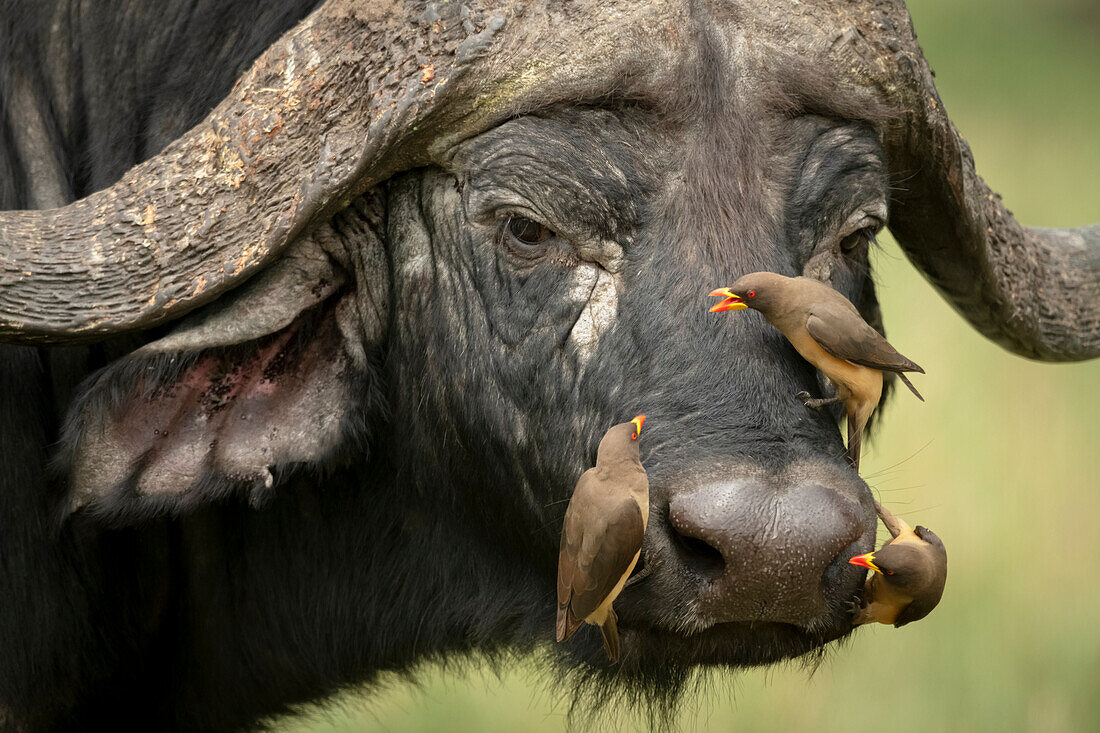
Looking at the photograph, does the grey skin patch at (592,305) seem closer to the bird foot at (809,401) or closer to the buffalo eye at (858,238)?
the bird foot at (809,401)

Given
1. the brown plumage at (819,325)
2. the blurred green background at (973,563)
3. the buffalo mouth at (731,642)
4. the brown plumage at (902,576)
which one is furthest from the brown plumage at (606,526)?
the blurred green background at (973,563)

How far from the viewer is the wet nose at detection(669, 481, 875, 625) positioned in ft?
7.82

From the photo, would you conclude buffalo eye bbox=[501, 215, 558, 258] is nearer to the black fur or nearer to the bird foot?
the black fur

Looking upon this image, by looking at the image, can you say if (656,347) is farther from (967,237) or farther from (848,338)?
(967,237)

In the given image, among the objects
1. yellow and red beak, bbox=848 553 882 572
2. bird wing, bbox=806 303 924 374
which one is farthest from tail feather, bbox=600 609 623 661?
bird wing, bbox=806 303 924 374

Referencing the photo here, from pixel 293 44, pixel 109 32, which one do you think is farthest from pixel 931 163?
pixel 109 32

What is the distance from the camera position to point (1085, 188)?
10.9m

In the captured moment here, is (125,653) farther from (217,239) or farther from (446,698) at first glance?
(446,698)

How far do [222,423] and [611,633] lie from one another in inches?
42.5

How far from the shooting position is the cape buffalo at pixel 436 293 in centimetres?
265

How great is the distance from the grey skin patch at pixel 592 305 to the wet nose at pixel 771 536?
49 centimetres

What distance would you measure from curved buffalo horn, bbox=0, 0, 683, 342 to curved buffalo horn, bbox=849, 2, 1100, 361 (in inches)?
25.2

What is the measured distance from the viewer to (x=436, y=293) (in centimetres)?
308

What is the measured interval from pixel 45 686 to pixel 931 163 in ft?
8.74
